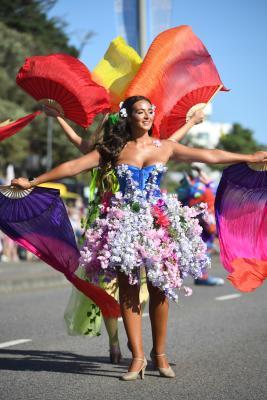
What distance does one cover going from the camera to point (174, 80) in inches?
266

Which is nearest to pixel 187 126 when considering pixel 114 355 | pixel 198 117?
pixel 198 117

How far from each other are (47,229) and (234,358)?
178 cm

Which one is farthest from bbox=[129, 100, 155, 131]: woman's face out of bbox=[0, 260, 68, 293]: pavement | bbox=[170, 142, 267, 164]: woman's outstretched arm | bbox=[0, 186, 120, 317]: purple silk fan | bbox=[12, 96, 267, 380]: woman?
bbox=[0, 260, 68, 293]: pavement

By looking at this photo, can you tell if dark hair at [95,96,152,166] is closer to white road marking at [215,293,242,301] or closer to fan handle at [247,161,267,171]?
fan handle at [247,161,267,171]

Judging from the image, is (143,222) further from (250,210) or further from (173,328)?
(173,328)

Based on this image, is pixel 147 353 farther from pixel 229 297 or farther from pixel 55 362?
pixel 229 297

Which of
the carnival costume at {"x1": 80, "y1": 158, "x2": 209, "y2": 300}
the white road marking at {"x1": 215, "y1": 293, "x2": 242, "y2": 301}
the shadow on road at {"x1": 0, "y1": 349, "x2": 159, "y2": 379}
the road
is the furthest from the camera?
the white road marking at {"x1": 215, "y1": 293, "x2": 242, "y2": 301}

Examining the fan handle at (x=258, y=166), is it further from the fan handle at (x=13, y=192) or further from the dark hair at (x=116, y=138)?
Result: the fan handle at (x=13, y=192)

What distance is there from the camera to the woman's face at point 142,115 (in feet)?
18.9

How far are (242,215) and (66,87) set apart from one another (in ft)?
5.58

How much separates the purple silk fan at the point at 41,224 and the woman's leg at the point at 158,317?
1.58ft

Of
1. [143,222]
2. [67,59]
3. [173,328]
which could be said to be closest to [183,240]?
[143,222]

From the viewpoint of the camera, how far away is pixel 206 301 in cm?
1117

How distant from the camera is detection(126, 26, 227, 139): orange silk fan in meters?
6.63
